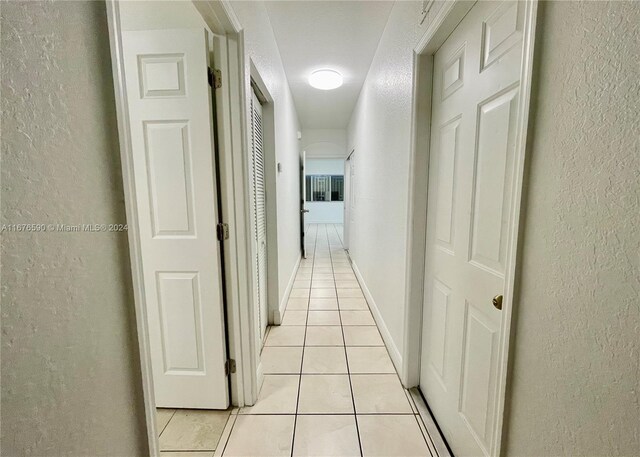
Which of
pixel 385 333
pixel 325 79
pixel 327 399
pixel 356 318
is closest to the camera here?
pixel 327 399

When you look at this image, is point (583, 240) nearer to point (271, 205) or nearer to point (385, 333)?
point (385, 333)

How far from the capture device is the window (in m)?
10.0

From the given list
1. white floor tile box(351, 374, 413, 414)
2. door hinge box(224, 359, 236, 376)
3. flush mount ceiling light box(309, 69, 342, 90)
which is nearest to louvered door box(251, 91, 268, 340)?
door hinge box(224, 359, 236, 376)

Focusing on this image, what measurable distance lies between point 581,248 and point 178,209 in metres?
1.58

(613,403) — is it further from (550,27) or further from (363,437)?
(363,437)

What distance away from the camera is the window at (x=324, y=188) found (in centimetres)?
1000

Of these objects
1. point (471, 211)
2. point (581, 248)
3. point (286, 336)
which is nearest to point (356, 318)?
point (286, 336)

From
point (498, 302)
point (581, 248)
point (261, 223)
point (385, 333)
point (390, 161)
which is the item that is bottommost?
point (385, 333)

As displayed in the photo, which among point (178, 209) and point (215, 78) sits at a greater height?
point (215, 78)

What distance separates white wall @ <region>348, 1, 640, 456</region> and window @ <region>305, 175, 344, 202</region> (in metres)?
9.39

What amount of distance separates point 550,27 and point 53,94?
1.10 m

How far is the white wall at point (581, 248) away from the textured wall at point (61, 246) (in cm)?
104

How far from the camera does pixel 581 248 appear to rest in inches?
24.3

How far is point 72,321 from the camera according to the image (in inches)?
20.0
